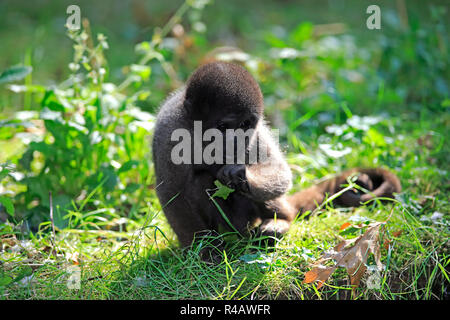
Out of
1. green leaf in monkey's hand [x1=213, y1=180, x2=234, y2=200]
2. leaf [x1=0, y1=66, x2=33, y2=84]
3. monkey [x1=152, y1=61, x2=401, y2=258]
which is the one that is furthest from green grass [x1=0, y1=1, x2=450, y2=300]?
green leaf in monkey's hand [x1=213, y1=180, x2=234, y2=200]

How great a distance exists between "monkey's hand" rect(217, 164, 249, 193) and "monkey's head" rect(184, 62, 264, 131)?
25 centimetres

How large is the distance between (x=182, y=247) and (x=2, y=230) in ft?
4.30

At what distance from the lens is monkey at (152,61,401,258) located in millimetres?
2918

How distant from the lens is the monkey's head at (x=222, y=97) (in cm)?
288

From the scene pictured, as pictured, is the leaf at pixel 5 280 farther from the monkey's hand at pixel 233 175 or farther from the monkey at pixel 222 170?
the monkey's hand at pixel 233 175

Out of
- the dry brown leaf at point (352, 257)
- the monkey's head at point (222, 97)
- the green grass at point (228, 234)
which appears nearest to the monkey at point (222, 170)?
the monkey's head at point (222, 97)

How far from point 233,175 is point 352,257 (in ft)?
2.91

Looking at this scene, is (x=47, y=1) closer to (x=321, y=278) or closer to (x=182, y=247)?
(x=182, y=247)

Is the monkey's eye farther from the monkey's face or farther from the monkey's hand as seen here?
the monkey's hand

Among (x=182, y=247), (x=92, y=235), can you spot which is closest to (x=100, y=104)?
(x=92, y=235)

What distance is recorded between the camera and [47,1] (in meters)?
8.10

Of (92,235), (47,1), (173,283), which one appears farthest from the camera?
(47,1)

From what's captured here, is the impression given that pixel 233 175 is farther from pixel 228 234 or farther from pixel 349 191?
pixel 349 191
